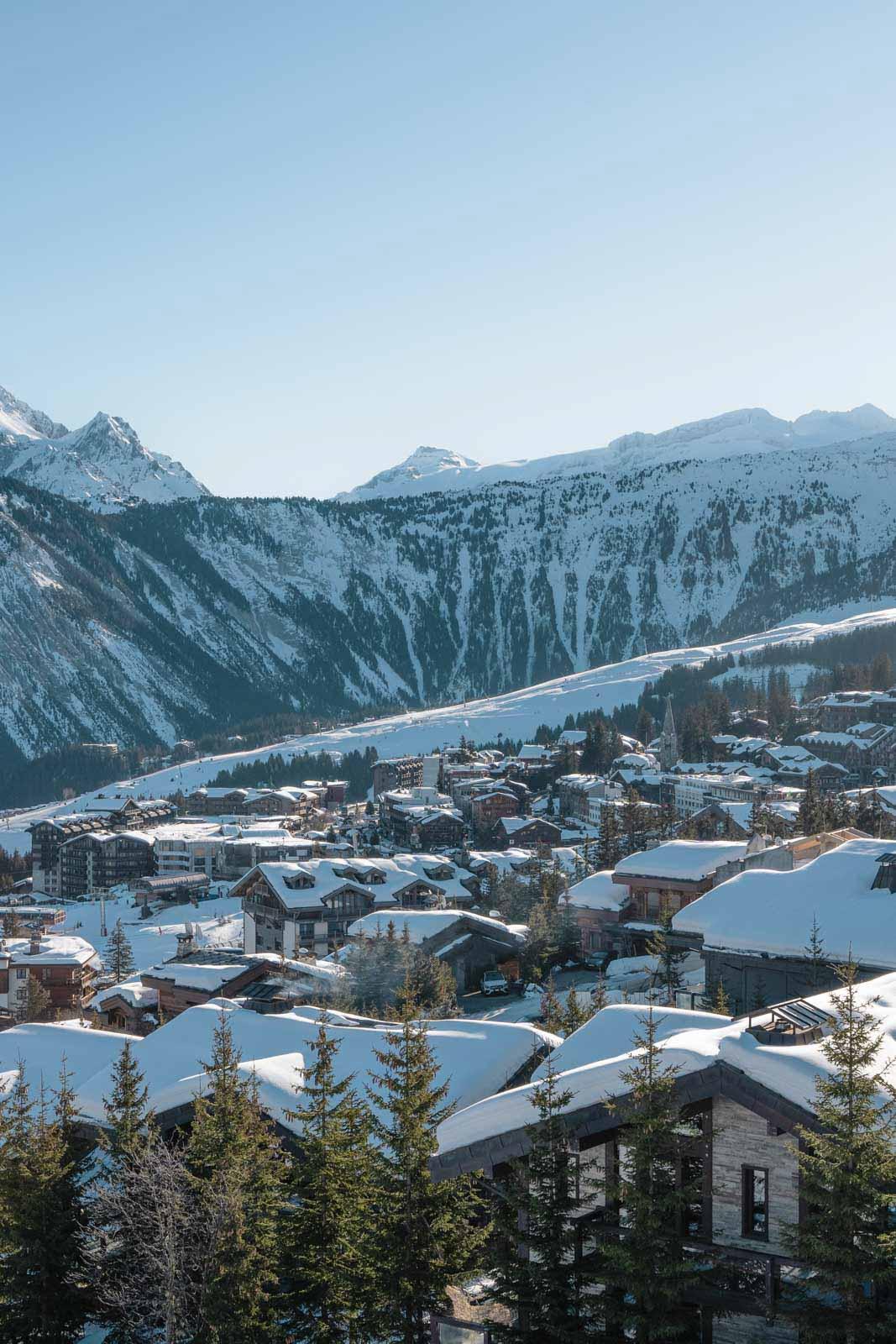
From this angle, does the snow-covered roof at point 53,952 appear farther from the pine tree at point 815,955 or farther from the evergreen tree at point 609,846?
the pine tree at point 815,955

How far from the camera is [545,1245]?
1917cm

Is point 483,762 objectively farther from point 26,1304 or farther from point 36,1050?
point 26,1304

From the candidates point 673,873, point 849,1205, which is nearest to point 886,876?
point 673,873

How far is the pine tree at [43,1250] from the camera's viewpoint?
24484 mm

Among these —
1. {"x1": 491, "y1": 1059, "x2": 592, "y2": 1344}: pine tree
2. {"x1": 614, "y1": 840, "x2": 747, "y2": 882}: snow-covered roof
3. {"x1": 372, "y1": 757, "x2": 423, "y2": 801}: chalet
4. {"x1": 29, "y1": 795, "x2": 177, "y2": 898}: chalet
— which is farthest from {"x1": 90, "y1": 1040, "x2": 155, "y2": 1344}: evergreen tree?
{"x1": 372, "y1": 757, "x2": 423, "y2": 801}: chalet

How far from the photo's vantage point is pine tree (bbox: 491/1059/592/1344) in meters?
19.1

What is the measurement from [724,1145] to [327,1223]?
22.6ft

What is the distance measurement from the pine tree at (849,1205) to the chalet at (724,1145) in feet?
1.79

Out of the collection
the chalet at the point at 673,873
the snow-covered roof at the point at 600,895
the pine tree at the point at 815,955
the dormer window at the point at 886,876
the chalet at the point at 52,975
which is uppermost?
the dormer window at the point at 886,876

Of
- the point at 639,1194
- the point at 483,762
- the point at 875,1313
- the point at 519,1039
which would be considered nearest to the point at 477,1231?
the point at 639,1194

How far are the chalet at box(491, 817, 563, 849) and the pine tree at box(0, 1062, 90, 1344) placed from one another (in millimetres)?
101302

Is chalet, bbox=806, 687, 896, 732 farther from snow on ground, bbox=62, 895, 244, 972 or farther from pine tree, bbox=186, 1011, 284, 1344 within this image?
pine tree, bbox=186, 1011, 284, 1344

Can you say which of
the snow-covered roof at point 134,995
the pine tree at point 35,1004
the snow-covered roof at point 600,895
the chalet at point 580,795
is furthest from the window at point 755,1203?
the chalet at point 580,795

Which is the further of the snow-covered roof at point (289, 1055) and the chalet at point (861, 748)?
the chalet at point (861, 748)
